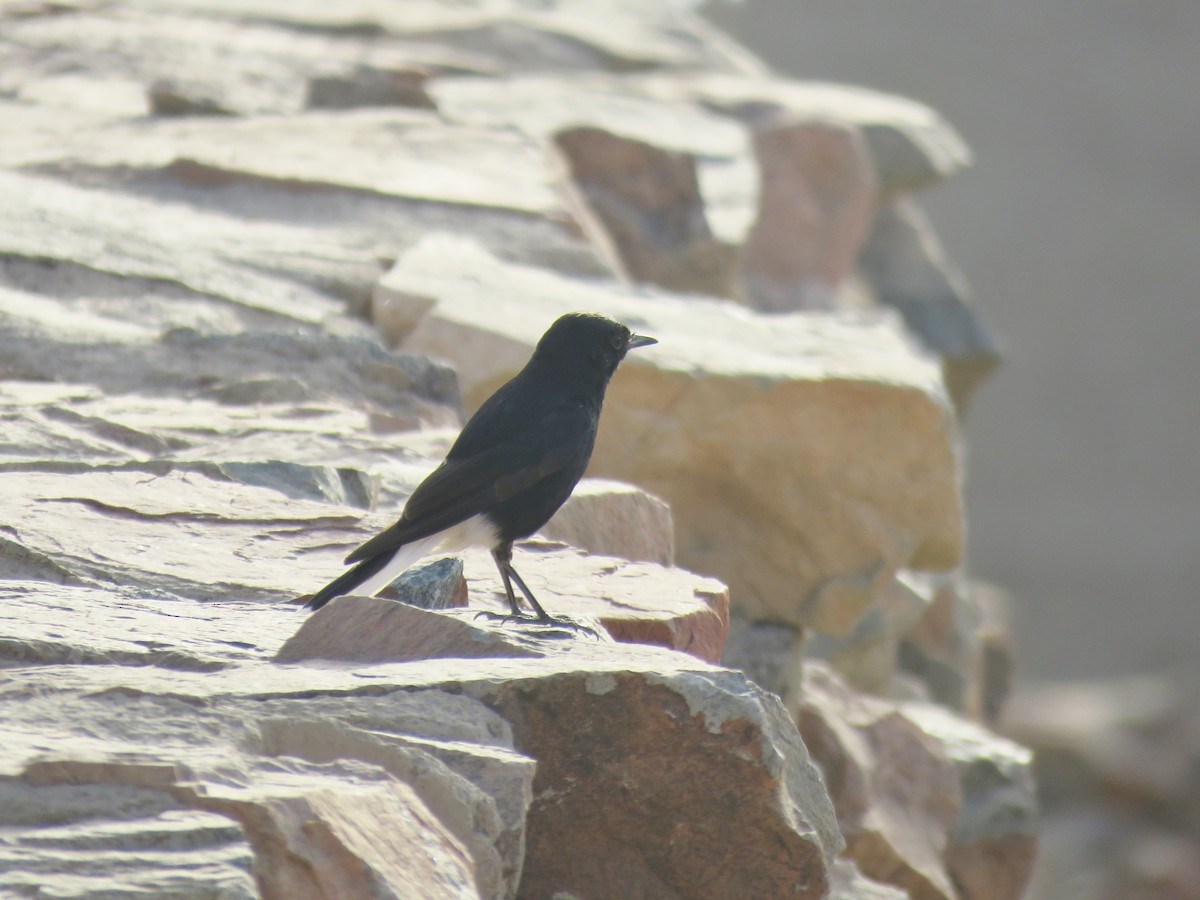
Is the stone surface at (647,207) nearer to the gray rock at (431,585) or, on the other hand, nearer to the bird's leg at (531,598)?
the bird's leg at (531,598)

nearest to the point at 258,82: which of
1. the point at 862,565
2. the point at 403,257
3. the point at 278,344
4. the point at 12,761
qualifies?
the point at 403,257

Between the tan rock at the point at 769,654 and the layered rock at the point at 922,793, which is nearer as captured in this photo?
the layered rock at the point at 922,793

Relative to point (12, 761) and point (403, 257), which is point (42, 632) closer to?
point (12, 761)

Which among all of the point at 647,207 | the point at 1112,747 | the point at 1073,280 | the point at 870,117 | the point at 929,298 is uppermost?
the point at 870,117

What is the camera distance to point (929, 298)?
390 inches

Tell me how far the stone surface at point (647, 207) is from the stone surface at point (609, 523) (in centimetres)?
329

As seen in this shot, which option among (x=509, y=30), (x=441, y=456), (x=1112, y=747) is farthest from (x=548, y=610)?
(x=1112, y=747)

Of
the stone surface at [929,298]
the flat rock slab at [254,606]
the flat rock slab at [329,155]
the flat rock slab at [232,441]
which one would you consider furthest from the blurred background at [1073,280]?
the flat rock slab at [254,606]

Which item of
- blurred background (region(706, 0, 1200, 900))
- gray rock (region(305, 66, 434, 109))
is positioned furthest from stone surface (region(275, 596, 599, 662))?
blurred background (region(706, 0, 1200, 900))

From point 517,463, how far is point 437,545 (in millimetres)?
239

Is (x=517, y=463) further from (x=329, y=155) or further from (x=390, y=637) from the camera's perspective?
(x=329, y=155)

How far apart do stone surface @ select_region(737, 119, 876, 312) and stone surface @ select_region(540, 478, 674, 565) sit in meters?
5.09

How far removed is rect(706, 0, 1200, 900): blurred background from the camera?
1923 cm

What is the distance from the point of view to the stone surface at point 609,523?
412cm
